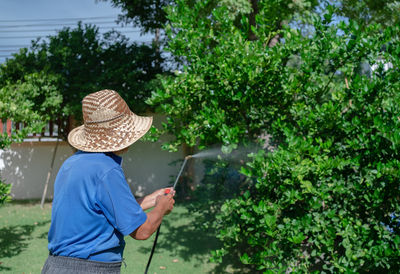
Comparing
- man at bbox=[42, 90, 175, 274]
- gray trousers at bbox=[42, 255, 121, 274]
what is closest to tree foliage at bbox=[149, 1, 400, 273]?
man at bbox=[42, 90, 175, 274]

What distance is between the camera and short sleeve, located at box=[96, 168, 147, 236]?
6.99 ft

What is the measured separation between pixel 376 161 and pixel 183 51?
7.34 feet

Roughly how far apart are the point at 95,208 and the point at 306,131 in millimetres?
2275

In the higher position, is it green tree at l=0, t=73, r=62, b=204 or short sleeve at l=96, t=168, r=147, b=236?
short sleeve at l=96, t=168, r=147, b=236

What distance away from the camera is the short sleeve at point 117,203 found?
6.99 feet

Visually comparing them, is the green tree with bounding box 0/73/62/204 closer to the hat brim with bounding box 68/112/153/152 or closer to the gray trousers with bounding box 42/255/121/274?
the hat brim with bounding box 68/112/153/152

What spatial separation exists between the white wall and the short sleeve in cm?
1057

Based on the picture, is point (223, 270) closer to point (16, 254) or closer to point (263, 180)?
point (263, 180)

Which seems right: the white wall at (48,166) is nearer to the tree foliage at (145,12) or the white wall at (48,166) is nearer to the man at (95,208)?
the tree foliage at (145,12)

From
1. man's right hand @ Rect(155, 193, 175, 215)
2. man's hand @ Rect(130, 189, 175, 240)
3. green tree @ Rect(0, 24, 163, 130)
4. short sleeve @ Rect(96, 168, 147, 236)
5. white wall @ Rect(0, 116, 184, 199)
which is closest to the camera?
short sleeve @ Rect(96, 168, 147, 236)

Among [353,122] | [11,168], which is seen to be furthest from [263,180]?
[11,168]

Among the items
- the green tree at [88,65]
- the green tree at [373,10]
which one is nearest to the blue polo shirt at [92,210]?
the green tree at [373,10]

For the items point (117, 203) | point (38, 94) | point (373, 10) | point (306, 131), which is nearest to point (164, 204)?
point (117, 203)

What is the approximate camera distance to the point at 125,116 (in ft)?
8.09
